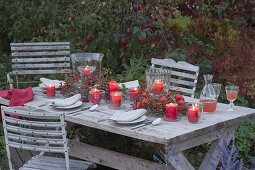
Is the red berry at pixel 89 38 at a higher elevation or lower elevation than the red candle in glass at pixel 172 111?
higher

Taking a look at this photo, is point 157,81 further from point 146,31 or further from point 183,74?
point 146,31

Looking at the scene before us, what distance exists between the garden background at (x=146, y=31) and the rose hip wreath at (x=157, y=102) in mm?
1671

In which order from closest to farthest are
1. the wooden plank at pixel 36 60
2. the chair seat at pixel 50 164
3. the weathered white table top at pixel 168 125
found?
the weathered white table top at pixel 168 125
the chair seat at pixel 50 164
the wooden plank at pixel 36 60

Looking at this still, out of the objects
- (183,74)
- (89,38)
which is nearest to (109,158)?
(183,74)

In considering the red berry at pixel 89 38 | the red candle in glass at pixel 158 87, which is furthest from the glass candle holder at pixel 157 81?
the red berry at pixel 89 38

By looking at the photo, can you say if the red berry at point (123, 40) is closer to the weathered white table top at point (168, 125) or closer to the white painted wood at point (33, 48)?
the white painted wood at point (33, 48)

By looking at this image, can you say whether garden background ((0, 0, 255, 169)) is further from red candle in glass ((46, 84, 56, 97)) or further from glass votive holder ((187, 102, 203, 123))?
glass votive holder ((187, 102, 203, 123))

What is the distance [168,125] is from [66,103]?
84cm

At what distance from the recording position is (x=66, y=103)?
3984 millimetres

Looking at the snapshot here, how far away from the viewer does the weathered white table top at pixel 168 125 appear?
3359 millimetres

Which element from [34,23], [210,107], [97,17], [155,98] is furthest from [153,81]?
[34,23]

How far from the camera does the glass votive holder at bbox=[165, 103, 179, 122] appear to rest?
364 cm

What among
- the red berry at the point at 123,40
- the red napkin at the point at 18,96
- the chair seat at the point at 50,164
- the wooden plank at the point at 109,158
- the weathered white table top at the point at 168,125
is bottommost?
the wooden plank at the point at 109,158

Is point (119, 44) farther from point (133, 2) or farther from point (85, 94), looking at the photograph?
point (85, 94)
